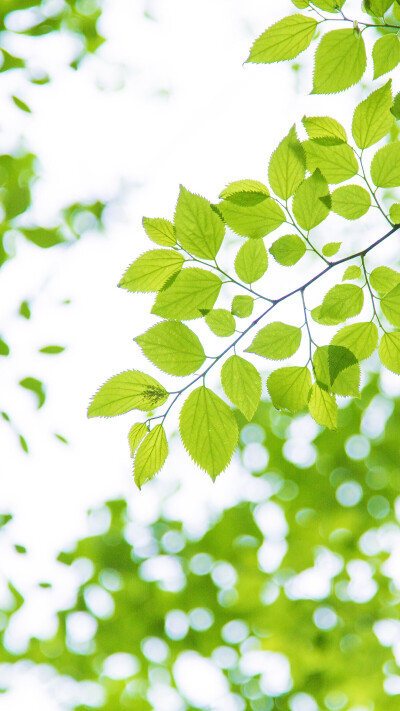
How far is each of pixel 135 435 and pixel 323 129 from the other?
616 millimetres

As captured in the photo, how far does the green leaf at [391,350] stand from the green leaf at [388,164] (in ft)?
0.86

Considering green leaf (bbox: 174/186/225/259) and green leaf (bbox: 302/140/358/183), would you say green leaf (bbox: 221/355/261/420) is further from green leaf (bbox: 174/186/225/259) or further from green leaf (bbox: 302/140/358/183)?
green leaf (bbox: 302/140/358/183)

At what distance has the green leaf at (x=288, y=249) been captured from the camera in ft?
3.26

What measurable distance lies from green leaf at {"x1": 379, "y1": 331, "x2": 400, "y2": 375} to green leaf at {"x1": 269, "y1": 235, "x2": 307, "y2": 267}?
212 millimetres

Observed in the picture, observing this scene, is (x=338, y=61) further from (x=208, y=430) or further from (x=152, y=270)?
(x=208, y=430)

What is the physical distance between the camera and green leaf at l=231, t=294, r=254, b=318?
3.27ft

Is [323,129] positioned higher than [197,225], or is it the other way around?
[323,129]

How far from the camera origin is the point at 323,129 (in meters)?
→ 0.93

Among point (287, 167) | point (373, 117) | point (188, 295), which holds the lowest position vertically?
point (188, 295)

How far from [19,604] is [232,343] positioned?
300 centimetres

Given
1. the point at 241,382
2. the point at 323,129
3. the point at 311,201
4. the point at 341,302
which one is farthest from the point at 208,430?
the point at 323,129

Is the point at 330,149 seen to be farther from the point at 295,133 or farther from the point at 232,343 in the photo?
the point at 232,343

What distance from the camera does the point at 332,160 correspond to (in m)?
0.95

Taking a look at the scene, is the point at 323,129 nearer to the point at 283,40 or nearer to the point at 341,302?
the point at 283,40
